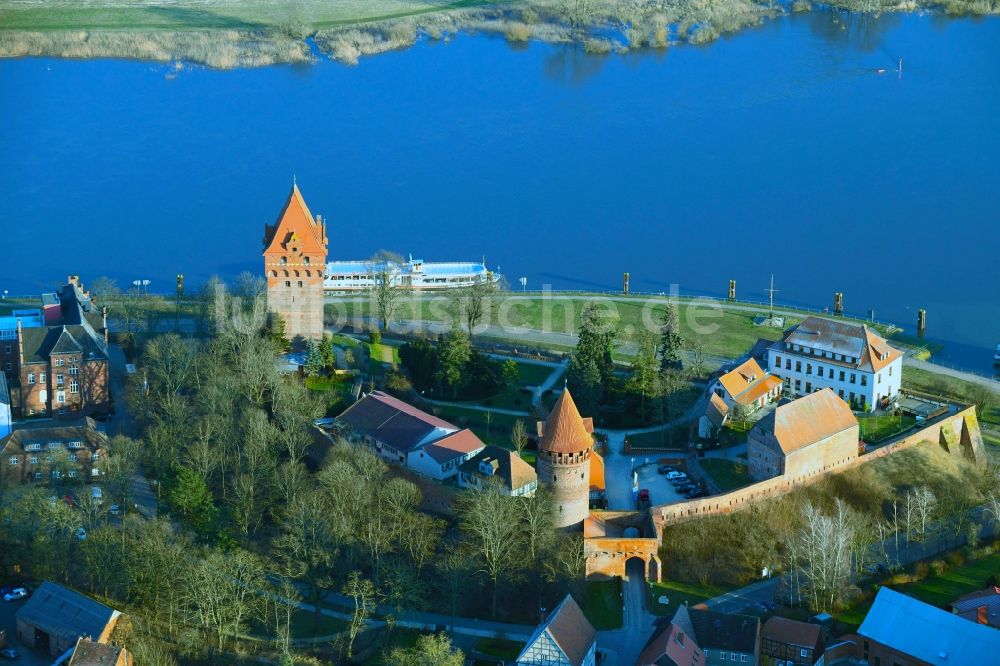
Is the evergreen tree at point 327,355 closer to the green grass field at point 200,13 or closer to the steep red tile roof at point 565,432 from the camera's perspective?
the steep red tile roof at point 565,432

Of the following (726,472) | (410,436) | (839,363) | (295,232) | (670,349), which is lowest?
(726,472)

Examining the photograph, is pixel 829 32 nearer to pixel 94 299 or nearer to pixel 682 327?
pixel 682 327

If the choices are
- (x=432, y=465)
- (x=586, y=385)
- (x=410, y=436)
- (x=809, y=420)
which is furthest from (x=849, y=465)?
(x=410, y=436)

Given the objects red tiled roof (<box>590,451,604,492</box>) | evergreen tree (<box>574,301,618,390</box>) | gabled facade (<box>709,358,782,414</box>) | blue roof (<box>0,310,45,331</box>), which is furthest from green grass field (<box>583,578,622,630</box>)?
blue roof (<box>0,310,45,331</box>)

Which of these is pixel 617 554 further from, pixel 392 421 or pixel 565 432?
pixel 392 421

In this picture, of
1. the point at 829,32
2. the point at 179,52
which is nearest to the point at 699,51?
the point at 829,32

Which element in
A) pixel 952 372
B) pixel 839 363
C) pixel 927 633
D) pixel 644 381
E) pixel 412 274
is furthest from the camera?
pixel 412 274

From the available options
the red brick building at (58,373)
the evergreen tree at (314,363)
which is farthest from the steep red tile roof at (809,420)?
the red brick building at (58,373)

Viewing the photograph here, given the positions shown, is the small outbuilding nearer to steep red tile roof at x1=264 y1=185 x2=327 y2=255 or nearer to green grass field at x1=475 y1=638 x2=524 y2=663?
green grass field at x1=475 y1=638 x2=524 y2=663
